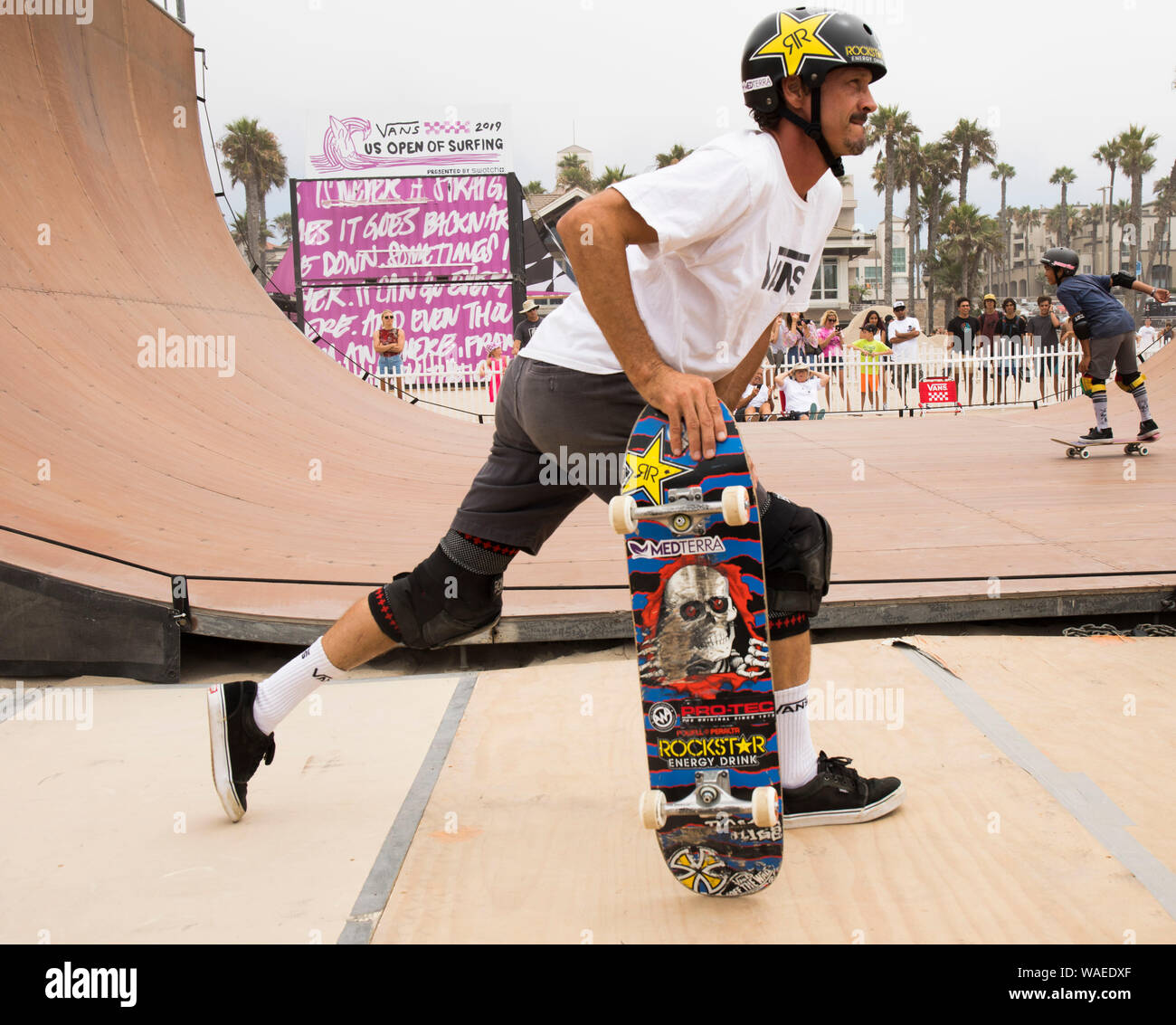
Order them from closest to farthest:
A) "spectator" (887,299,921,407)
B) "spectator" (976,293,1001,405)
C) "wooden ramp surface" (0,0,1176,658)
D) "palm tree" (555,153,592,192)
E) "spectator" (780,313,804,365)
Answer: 1. "wooden ramp surface" (0,0,1176,658)
2. "spectator" (780,313,804,365)
3. "spectator" (887,299,921,407)
4. "spectator" (976,293,1001,405)
5. "palm tree" (555,153,592,192)

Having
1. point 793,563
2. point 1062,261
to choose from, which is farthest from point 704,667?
point 1062,261

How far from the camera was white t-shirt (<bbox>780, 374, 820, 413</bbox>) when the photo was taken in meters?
14.2

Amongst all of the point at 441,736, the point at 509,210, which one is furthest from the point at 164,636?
the point at 509,210

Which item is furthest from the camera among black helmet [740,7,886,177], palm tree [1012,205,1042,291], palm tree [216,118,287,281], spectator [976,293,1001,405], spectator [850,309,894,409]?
palm tree [1012,205,1042,291]

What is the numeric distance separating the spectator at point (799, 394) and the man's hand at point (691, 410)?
12.3m

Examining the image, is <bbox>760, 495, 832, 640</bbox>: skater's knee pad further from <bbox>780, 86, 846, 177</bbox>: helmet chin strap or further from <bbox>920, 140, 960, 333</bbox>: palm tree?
<bbox>920, 140, 960, 333</bbox>: palm tree

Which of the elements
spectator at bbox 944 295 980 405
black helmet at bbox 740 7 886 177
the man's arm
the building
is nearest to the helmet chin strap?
black helmet at bbox 740 7 886 177

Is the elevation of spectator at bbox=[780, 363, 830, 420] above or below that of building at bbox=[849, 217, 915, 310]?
below

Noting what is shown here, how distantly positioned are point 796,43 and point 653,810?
1621mm

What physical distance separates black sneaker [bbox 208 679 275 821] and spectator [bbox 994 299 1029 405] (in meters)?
15.8

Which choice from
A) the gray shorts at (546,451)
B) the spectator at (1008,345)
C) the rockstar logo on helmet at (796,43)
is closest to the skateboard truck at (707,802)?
the gray shorts at (546,451)

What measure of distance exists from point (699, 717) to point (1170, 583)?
2.78 metres

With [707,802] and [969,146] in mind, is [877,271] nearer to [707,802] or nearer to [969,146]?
[969,146]

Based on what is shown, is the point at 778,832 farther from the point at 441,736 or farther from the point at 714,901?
the point at 441,736
